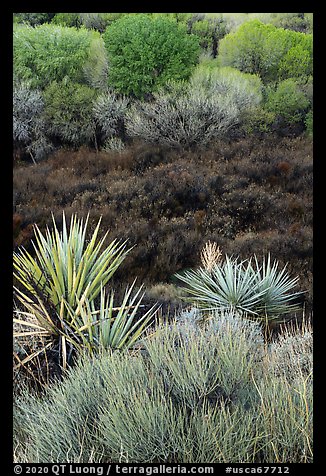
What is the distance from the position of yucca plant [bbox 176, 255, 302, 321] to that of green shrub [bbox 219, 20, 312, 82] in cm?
446

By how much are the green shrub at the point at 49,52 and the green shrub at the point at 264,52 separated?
7.12ft

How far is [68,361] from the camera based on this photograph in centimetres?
304

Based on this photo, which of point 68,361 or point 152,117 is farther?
point 152,117

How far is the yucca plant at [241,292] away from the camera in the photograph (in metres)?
4.06

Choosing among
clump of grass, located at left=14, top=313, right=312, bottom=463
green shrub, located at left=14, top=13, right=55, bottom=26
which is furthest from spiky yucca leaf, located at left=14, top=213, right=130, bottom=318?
green shrub, located at left=14, top=13, right=55, bottom=26

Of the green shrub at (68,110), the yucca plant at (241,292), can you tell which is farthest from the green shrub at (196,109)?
the yucca plant at (241,292)

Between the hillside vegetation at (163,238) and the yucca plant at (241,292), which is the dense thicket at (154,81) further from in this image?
the yucca plant at (241,292)

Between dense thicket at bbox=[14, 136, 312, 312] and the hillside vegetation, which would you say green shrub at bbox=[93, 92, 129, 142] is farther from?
dense thicket at bbox=[14, 136, 312, 312]

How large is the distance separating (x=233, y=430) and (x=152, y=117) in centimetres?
560

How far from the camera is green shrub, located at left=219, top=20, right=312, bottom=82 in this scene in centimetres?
767

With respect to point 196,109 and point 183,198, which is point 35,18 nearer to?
point 196,109
